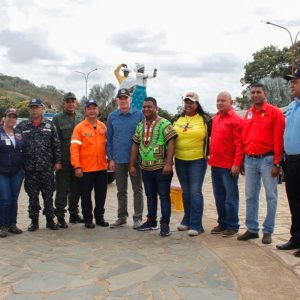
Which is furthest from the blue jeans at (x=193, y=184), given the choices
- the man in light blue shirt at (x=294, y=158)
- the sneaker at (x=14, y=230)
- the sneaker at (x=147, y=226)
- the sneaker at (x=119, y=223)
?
the sneaker at (x=14, y=230)

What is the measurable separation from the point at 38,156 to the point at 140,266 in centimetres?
239

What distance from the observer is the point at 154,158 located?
596 centimetres

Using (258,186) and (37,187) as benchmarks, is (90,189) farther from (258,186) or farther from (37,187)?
(258,186)

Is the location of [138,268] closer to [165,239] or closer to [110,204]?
[165,239]

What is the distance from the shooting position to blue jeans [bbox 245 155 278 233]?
212 inches

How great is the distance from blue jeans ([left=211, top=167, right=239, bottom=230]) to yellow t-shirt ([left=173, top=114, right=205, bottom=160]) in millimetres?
346

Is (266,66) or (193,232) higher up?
(266,66)

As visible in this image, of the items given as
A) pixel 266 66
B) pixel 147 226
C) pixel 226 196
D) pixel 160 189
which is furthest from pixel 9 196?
pixel 266 66

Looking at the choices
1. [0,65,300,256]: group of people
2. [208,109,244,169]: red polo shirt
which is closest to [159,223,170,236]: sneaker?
[0,65,300,256]: group of people

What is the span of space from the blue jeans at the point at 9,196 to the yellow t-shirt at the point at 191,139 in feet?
7.43

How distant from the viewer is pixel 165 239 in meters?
5.90

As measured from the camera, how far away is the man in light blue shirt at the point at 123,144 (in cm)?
643

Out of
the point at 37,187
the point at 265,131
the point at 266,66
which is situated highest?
the point at 266,66

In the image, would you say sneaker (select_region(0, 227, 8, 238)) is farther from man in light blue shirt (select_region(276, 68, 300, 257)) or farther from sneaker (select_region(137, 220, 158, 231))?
man in light blue shirt (select_region(276, 68, 300, 257))
